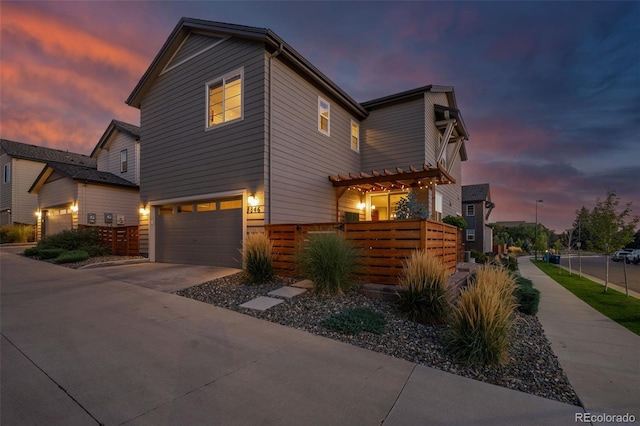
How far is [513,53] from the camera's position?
36.7 ft

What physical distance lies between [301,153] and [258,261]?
14.0ft

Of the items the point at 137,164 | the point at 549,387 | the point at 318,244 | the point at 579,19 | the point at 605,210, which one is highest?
the point at 579,19

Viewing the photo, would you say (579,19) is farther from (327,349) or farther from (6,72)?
(6,72)

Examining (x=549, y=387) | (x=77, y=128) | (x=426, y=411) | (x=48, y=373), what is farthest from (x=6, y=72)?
(x=549, y=387)

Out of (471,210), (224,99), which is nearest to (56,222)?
(224,99)

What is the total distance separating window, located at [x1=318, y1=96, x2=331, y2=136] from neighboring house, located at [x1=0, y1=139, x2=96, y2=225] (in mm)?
21466

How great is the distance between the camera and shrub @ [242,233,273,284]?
7074 mm

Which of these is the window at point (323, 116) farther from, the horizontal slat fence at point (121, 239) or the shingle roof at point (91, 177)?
the shingle roof at point (91, 177)

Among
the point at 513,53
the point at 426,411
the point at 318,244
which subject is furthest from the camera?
the point at 513,53

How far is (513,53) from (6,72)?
68.1 ft

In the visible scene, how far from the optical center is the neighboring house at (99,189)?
15.6m

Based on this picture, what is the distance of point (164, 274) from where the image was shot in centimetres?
852

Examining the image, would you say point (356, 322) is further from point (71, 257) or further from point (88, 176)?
point (88, 176)

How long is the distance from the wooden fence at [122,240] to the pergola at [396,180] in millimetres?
8583
